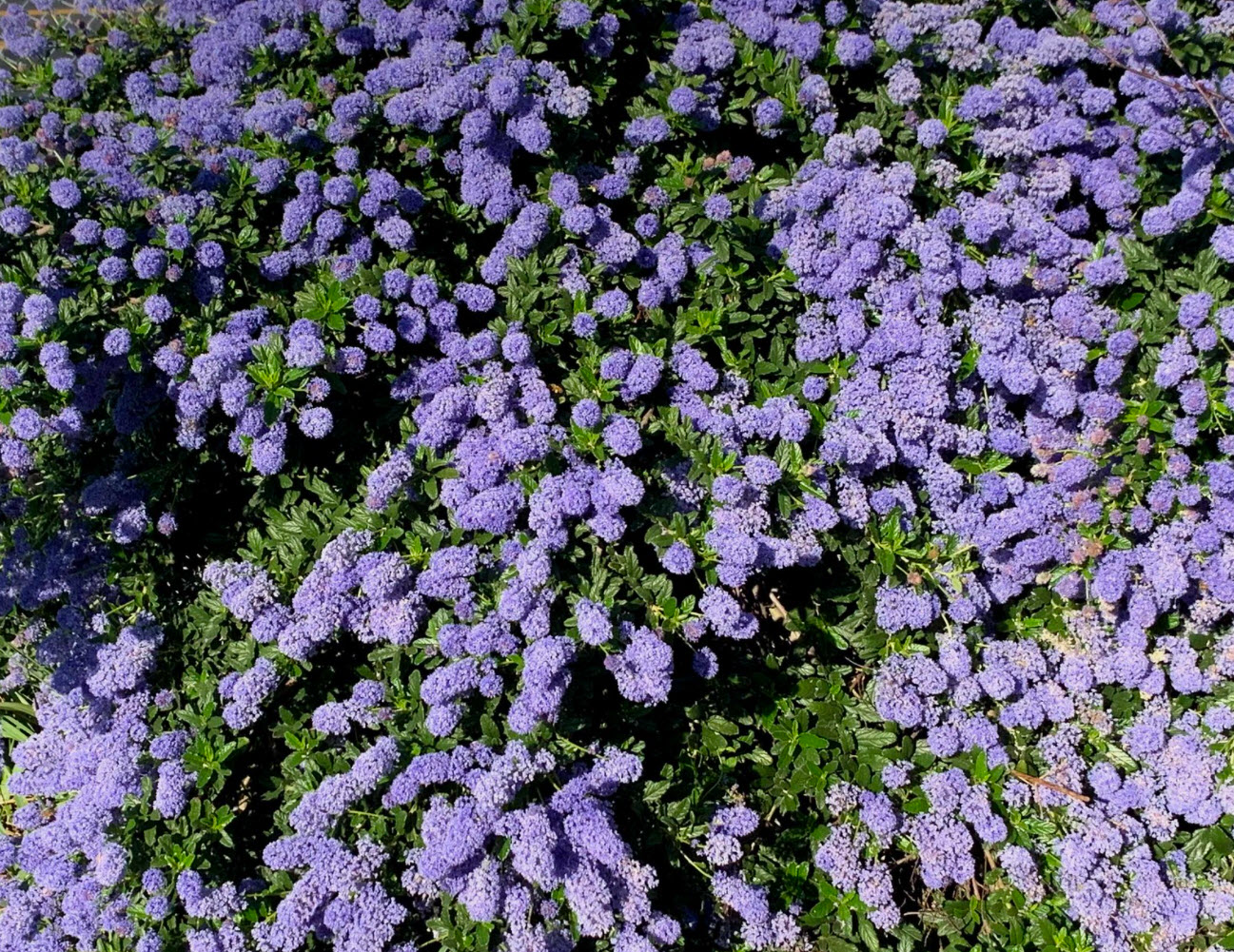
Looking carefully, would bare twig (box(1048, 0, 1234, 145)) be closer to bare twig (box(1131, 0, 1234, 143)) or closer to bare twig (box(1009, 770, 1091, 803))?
bare twig (box(1131, 0, 1234, 143))

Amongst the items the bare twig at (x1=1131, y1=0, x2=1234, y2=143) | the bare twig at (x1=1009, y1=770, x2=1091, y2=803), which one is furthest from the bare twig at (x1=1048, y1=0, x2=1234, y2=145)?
the bare twig at (x1=1009, y1=770, x2=1091, y2=803)

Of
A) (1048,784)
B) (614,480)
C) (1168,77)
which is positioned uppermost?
(1168,77)

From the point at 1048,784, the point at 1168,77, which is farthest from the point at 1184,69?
the point at 1048,784

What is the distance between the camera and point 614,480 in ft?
9.11

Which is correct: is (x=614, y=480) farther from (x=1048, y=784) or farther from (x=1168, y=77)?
(x=1168, y=77)

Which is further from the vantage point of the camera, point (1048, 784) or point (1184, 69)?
point (1184, 69)

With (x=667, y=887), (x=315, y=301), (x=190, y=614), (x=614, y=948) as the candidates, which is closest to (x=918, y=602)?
(x=667, y=887)

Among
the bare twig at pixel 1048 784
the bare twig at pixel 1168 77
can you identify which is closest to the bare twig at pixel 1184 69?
the bare twig at pixel 1168 77

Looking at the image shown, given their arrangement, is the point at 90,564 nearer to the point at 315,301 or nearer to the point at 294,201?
the point at 315,301

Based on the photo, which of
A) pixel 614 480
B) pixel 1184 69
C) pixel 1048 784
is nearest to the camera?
pixel 614 480

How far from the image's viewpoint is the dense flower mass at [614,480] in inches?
108

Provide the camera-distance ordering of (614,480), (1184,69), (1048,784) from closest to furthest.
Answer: (614,480)
(1048,784)
(1184,69)

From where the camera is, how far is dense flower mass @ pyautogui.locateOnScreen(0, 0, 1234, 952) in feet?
9.02

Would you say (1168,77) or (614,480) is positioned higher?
(1168,77)
